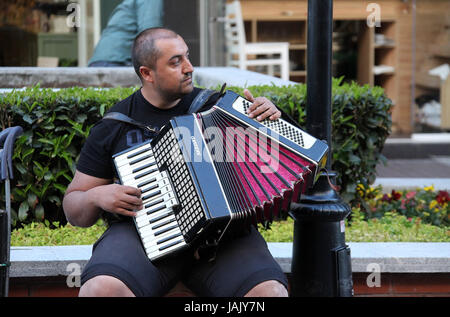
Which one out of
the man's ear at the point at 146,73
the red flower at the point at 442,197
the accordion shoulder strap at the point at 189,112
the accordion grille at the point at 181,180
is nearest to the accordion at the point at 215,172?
the accordion grille at the point at 181,180

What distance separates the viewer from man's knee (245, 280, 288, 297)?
110 inches

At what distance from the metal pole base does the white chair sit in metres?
5.35

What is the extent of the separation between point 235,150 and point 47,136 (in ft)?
5.78

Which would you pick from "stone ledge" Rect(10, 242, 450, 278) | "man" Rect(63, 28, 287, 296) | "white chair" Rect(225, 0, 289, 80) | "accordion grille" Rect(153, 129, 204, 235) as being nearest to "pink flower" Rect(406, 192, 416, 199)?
"stone ledge" Rect(10, 242, 450, 278)

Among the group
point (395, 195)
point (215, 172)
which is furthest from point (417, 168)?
point (215, 172)

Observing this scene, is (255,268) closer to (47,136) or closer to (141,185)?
(141,185)

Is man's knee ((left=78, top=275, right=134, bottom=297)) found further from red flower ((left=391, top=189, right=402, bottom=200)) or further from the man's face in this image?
red flower ((left=391, top=189, right=402, bottom=200))

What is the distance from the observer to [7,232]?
289 cm

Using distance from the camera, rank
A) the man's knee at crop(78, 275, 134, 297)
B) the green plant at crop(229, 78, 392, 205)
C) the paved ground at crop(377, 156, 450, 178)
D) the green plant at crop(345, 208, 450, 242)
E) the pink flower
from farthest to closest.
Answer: the paved ground at crop(377, 156, 450, 178)
the pink flower
the green plant at crop(229, 78, 392, 205)
the green plant at crop(345, 208, 450, 242)
the man's knee at crop(78, 275, 134, 297)

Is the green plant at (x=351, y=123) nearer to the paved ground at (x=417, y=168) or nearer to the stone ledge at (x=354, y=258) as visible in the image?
the stone ledge at (x=354, y=258)

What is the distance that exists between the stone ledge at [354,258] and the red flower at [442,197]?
1.36 meters

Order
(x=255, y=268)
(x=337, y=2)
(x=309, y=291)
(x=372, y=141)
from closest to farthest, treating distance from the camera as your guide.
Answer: (x=255, y=268)
(x=309, y=291)
(x=372, y=141)
(x=337, y=2)

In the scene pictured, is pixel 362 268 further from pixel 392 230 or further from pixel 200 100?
pixel 200 100
